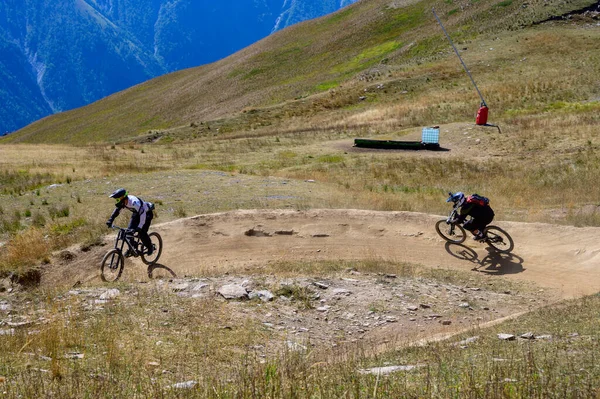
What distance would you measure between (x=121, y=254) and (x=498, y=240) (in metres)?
10.9

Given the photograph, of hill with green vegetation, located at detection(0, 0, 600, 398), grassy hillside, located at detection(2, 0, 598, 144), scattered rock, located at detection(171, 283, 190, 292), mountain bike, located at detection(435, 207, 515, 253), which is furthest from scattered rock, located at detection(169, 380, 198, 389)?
grassy hillside, located at detection(2, 0, 598, 144)

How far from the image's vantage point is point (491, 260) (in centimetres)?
1630

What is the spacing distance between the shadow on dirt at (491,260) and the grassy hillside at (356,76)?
95.3ft

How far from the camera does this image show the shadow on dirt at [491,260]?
51.6 ft

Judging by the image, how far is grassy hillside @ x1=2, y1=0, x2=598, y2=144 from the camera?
5491 centimetres

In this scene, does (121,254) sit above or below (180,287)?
above

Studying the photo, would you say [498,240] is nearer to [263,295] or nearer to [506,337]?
[263,295]

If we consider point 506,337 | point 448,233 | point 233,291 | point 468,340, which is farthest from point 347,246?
point 506,337

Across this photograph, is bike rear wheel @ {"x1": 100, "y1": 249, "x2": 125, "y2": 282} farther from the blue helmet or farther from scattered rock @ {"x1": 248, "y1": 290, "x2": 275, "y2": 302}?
the blue helmet

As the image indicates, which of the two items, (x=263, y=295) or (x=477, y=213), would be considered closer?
(x=263, y=295)

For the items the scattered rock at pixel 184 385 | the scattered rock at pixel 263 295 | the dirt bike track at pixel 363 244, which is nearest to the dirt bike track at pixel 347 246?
the dirt bike track at pixel 363 244

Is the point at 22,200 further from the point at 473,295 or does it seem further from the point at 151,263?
the point at 473,295

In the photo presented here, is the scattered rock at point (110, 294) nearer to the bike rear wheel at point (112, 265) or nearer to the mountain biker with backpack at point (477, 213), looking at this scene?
the bike rear wheel at point (112, 265)

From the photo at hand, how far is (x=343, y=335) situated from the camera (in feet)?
34.8
